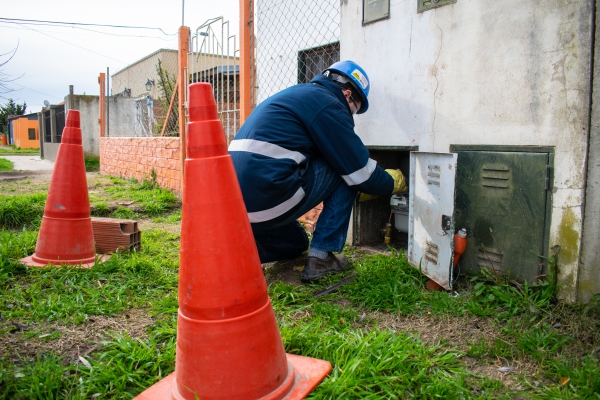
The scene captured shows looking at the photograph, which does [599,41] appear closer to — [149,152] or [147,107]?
[149,152]

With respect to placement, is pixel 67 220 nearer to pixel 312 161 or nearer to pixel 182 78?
pixel 312 161

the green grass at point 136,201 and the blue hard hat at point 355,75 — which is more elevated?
the blue hard hat at point 355,75

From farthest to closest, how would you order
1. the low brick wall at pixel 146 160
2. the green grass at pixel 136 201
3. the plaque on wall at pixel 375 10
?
the low brick wall at pixel 146 160
the green grass at pixel 136 201
the plaque on wall at pixel 375 10

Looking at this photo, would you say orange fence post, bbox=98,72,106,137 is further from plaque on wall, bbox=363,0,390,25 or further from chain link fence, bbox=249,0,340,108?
plaque on wall, bbox=363,0,390,25

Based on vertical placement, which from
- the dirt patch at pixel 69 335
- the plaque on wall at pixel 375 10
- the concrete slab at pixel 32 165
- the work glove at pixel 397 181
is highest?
the plaque on wall at pixel 375 10

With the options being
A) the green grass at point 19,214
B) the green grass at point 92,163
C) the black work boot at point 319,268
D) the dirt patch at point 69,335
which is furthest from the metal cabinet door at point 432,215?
the green grass at point 92,163

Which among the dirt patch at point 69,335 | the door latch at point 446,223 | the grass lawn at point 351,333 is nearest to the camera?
the grass lawn at point 351,333

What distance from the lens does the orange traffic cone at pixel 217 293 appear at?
5.26ft

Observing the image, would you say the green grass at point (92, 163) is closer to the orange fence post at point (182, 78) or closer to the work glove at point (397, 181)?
the orange fence post at point (182, 78)

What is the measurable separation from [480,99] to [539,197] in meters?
0.70

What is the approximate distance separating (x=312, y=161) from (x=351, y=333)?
128 centimetres

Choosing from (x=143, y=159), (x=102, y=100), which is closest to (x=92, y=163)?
(x=102, y=100)

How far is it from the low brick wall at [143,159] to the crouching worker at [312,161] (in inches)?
164

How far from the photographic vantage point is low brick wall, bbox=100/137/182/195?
7074 millimetres
